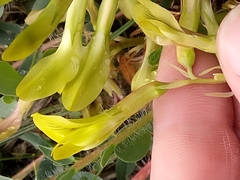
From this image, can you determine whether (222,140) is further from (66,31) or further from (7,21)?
(7,21)

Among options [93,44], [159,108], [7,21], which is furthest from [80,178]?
[7,21]

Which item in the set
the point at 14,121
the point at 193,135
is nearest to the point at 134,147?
the point at 193,135

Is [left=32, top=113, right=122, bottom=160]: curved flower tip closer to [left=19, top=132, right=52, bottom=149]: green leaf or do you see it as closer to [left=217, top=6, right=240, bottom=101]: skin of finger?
[left=217, top=6, right=240, bottom=101]: skin of finger

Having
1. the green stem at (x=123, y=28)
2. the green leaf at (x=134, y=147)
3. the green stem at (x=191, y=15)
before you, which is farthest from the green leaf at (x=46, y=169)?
the green stem at (x=191, y=15)

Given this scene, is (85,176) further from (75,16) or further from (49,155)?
(75,16)

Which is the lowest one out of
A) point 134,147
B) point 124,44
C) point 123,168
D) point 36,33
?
point 123,168

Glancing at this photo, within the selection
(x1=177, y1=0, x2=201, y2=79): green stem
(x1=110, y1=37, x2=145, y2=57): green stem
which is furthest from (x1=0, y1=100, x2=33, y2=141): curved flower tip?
(x1=177, y1=0, x2=201, y2=79): green stem

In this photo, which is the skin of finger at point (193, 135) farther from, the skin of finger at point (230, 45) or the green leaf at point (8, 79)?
the green leaf at point (8, 79)
